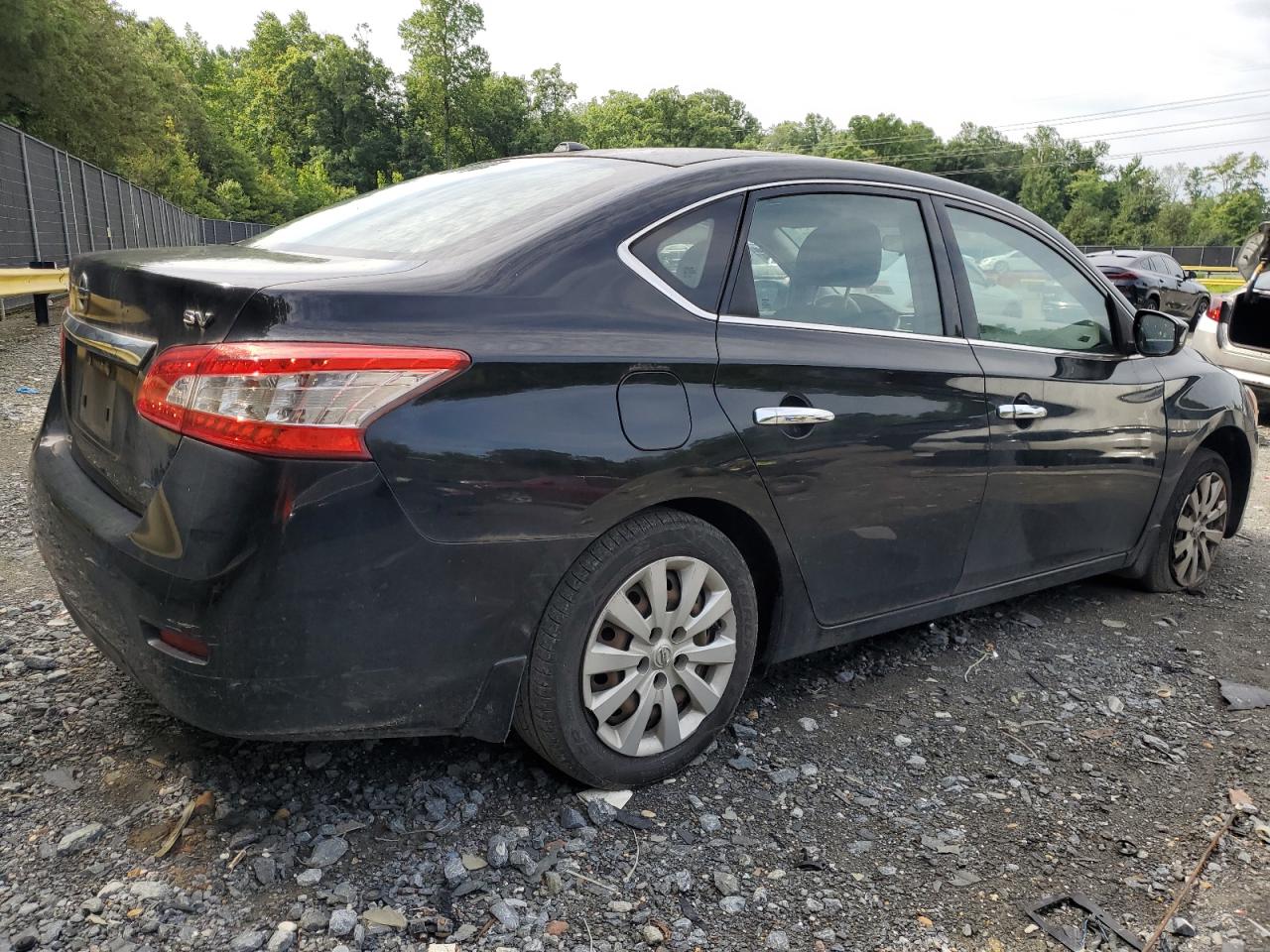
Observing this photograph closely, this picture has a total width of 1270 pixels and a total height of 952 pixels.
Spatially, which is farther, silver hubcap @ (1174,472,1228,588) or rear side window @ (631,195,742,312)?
silver hubcap @ (1174,472,1228,588)

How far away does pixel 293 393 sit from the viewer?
A: 6.70 feet

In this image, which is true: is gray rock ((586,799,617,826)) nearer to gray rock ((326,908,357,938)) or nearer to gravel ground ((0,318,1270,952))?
gravel ground ((0,318,1270,952))

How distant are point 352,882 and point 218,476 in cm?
96

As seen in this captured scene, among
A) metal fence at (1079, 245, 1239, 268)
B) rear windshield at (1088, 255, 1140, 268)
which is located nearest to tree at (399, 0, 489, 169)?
metal fence at (1079, 245, 1239, 268)

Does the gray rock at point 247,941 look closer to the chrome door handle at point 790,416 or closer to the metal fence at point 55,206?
the chrome door handle at point 790,416

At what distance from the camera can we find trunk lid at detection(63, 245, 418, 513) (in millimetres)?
2176

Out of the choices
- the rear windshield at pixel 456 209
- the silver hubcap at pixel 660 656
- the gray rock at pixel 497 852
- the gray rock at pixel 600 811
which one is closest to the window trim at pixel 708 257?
the rear windshield at pixel 456 209

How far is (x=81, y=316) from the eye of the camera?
2721 millimetres

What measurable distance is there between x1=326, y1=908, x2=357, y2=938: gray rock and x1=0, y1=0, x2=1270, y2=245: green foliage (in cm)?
3979

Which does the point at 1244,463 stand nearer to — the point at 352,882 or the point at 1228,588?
the point at 1228,588

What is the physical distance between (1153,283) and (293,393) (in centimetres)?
2100

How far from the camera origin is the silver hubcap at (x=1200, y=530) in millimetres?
4523

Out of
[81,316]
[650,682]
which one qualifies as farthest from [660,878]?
[81,316]

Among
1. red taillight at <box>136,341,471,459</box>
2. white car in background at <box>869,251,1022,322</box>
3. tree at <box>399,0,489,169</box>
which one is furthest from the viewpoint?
tree at <box>399,0,489,169</box>
